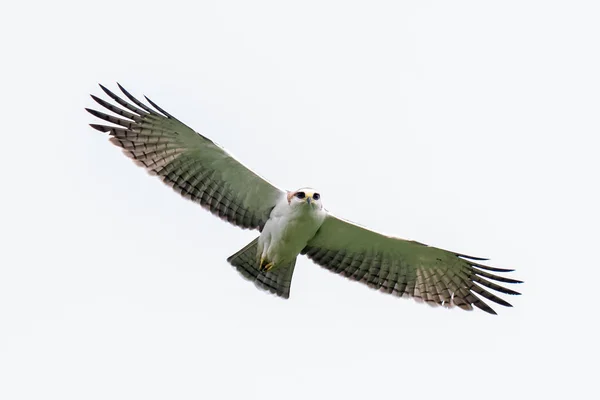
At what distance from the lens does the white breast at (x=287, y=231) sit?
14492 mm

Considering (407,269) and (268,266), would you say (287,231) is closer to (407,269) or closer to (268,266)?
(268,266)

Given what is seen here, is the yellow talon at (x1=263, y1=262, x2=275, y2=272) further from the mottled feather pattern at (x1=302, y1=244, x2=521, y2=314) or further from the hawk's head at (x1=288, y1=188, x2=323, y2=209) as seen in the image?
Answer: the hawk's head at (x1=288, y1=188, x2=323, y2=209)

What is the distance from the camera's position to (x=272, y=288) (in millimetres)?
15844

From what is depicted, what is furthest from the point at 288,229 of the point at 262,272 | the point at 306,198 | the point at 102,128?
the point at 102,128

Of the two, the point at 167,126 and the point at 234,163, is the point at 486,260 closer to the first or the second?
the point at 234,163

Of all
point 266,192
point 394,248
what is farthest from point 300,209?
point 394,248

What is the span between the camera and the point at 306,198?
14148mm

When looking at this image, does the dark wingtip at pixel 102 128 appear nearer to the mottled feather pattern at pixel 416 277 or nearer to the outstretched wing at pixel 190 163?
the outstretched wing at pixel 190 163

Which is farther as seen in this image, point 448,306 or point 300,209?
point 448,306

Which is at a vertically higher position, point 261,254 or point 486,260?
point 486,260

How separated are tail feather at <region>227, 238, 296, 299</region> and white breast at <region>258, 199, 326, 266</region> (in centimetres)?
32

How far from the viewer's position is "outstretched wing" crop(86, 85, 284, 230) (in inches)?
577

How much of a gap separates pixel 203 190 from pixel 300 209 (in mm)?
1681

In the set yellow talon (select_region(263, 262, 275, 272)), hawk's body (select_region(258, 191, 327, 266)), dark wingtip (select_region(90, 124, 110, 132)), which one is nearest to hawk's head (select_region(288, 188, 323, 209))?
hawk's body (select_region(258, 191, 327, 266))
